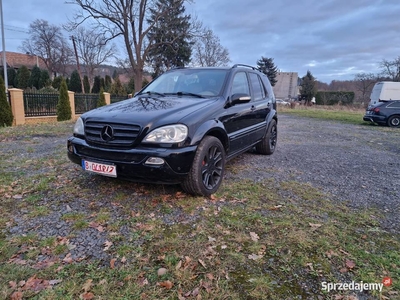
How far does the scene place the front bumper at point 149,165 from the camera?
2637 millimetres

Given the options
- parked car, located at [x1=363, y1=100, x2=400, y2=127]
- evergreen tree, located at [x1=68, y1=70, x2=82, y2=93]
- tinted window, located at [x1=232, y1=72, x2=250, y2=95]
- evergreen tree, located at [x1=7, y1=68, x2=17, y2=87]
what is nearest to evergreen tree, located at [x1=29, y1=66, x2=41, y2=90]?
evergreen tree, located at [x1=68, y1=70, x2=82, y2=93]

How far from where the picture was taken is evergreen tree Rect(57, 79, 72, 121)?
41.3ft

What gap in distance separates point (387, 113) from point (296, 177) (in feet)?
37.8

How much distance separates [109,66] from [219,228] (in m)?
43.7

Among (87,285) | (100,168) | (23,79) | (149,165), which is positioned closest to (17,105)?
(100,168)

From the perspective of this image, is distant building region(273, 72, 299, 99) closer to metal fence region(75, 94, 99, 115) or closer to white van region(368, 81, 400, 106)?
white van region(368, 81, 400, 106)

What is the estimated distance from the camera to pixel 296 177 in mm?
4172

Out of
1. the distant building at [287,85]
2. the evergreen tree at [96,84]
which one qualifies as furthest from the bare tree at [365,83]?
the evergreen tree at [96,84]

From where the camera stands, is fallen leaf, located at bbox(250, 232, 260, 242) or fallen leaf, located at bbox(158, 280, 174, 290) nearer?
fallen leaf, located at bbox(158, 280, 174, 290)

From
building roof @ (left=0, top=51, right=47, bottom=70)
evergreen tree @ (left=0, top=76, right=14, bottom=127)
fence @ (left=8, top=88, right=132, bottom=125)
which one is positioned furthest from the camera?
building roof @ (left=0, top=51, right=47, bottom=70)

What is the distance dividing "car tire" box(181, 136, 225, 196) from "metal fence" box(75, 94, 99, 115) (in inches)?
540

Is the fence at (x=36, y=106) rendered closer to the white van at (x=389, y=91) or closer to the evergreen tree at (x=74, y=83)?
the evergreen tree at (x=74, y=83)

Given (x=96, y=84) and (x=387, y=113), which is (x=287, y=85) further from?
(x=387, y=113)

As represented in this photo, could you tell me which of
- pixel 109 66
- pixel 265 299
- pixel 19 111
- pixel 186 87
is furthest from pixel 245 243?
pixel 109 66
